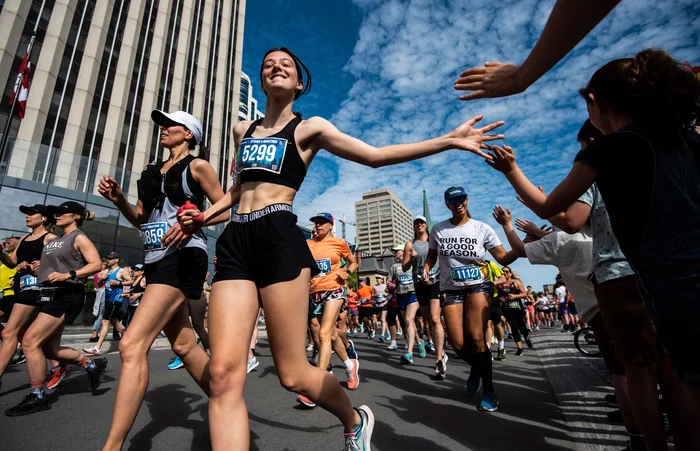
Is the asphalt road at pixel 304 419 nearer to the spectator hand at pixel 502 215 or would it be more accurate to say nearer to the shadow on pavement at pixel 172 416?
the shadow on pavement at pixel 172 416

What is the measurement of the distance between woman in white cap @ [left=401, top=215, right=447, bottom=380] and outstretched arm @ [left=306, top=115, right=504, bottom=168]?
Answer: 12.1 feet

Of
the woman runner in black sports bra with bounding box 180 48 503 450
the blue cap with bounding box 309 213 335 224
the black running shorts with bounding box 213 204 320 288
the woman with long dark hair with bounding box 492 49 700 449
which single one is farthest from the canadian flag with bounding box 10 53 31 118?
the woman with long dark hair with bounding box 492 49 700 449

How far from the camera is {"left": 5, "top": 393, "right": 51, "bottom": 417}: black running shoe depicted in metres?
3.51

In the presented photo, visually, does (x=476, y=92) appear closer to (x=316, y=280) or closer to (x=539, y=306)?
(x=316, y=280)

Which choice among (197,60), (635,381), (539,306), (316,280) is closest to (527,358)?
(316,280)

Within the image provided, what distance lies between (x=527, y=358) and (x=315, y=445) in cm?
663

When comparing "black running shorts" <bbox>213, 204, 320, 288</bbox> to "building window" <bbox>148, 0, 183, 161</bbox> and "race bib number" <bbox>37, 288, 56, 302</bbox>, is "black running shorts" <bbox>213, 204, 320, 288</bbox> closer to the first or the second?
"race bib number" <bbox>37, 288, 56, 302</bbox>

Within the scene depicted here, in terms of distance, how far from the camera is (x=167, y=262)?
2.59m

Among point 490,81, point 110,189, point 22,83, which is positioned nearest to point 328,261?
point 110,189

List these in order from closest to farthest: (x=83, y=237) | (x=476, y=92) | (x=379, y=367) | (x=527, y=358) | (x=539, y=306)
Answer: (x=476, y=92), (x=83, y=237), (x=379, y=367), (x=527, y=358), (x=539, y=306)

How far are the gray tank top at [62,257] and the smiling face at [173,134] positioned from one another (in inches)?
83.7

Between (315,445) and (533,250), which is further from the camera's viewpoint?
(533,250)

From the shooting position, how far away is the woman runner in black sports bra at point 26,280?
3816 millimetres

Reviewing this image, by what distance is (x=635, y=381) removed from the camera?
6.56 ft
